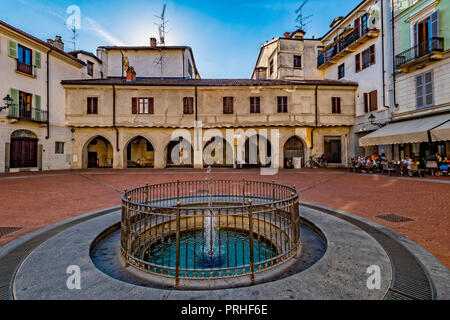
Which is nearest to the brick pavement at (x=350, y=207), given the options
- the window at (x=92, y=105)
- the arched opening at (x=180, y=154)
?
the window at (x=92, y=105)

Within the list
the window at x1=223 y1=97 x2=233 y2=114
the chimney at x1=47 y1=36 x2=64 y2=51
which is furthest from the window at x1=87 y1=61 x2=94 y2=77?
the window at x1=223 y1=97 x2=233 y2=114

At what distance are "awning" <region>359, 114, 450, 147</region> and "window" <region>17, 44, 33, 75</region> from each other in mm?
30174

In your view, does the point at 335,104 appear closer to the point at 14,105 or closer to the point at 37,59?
the point at 37,59

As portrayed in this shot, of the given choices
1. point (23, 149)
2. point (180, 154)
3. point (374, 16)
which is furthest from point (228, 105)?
point (23, 149)

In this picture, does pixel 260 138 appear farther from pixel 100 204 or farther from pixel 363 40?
pixel 100 204

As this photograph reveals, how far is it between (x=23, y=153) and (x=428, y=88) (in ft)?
110

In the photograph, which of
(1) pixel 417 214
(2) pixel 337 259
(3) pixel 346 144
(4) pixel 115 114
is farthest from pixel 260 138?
(2) pixel 337 259

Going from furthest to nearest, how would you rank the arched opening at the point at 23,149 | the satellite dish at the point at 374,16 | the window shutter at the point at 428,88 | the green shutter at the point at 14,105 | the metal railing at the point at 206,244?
the satellite dish at the point at 374,16 → the arched opening at the point at 23,149 → the green shutter at the point at 14,105 → the window shutter at the point at 428,88 → the metal railing at the point at 206,244

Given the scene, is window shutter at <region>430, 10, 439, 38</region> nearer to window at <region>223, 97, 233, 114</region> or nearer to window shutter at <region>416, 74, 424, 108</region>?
window shutter at <region>416, 74, 424, 108</region>

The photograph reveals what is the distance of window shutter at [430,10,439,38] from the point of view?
14719 mm

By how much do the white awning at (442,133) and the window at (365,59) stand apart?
9744 mm

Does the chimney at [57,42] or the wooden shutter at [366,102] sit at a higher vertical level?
the chimney at [57,42]

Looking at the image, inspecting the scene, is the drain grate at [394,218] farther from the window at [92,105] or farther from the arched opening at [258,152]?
the window at [92,105]

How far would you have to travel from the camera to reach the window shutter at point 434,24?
14719mm
